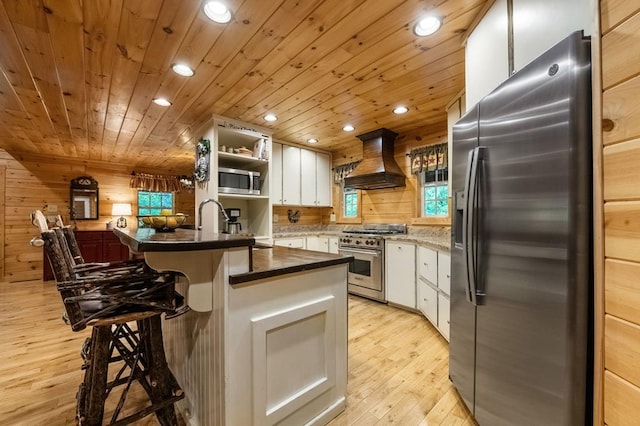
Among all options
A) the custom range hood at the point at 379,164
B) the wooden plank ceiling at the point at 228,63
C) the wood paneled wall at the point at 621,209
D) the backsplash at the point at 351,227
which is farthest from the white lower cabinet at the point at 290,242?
the wood paneled wall at the point at 621,209

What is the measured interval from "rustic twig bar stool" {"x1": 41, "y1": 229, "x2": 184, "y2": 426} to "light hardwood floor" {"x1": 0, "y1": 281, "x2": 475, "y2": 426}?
361mm

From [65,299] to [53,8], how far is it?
61.7 inches

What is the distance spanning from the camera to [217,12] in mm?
1514

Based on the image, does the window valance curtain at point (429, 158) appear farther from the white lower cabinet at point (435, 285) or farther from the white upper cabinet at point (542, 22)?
the white upper cabinet at point (542, 22)

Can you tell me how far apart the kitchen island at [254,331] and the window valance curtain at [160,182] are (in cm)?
554

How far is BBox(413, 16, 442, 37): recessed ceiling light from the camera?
63.2 inches

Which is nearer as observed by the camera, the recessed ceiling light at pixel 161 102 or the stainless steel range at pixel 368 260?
the recessed ceiling light at pixel 161 102

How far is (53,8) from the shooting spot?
1468 mm

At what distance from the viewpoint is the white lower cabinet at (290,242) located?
13.6ft

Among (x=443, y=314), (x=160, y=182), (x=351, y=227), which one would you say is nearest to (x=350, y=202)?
(x=351, y=227)

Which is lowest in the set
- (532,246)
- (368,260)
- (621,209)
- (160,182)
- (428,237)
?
(368,260)

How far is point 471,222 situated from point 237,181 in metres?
2.70

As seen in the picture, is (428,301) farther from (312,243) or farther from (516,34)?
(516,34)

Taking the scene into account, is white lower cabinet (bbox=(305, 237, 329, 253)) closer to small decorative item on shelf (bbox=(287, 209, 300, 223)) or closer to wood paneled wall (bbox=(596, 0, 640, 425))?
small decorative item on shelf (bbox=(287, 209, 300, 223))
